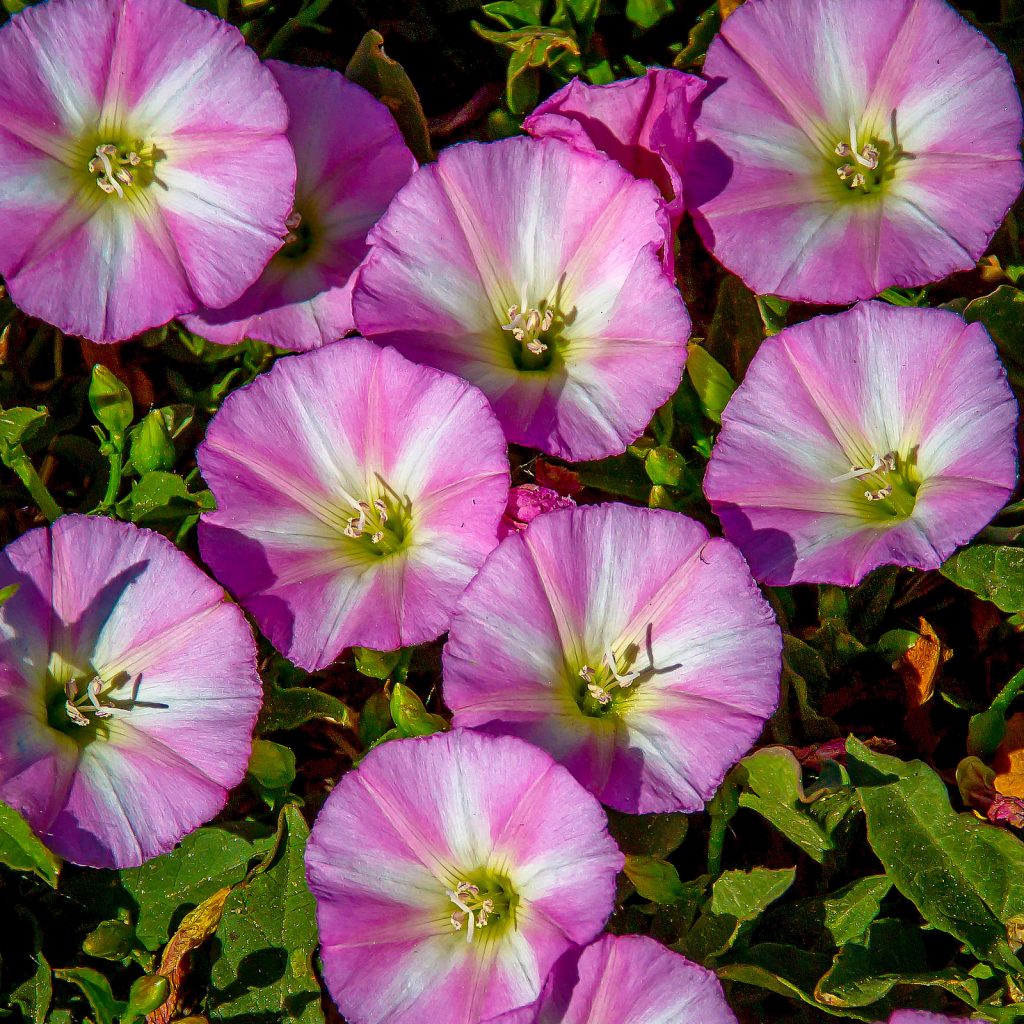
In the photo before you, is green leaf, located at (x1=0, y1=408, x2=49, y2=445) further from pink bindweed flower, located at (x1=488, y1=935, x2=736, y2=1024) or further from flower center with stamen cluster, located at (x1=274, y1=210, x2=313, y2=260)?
pink bindweed flower, located at (x1=488, y1=935, x2=736, y2=1024)

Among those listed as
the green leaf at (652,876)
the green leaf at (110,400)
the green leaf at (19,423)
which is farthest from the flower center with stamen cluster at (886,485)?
the green leaf at (19,423)

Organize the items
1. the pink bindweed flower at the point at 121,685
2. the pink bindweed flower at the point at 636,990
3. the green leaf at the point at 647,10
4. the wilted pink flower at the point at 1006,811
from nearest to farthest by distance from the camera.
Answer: the pink bindweed flower at the point at 636,990
the pink bindweed flower at the point at 121,685
the wilted pink flower at the point at 1006,811
the green leaf at the point at 647,10

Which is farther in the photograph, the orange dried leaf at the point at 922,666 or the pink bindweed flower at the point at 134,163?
the orange dried leaf at the point at 922,666

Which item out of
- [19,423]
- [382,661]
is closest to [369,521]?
[382,661]

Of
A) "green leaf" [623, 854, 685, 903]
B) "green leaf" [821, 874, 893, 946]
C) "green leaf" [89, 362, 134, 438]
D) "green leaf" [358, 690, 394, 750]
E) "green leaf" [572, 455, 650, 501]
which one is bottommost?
"green leaf" [623, 854, 685, 903]

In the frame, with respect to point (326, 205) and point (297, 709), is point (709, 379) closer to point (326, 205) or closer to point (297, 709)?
point (326, 205)

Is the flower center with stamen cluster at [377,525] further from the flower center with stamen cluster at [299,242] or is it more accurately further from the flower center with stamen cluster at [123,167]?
the flower center with stamen cluster at [123,167]

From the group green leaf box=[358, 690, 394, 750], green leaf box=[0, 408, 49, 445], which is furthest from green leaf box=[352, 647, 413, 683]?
green leaf box=[0, 408, 49, 445]

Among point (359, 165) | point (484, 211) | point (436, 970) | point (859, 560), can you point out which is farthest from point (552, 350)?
point (436, 970)
